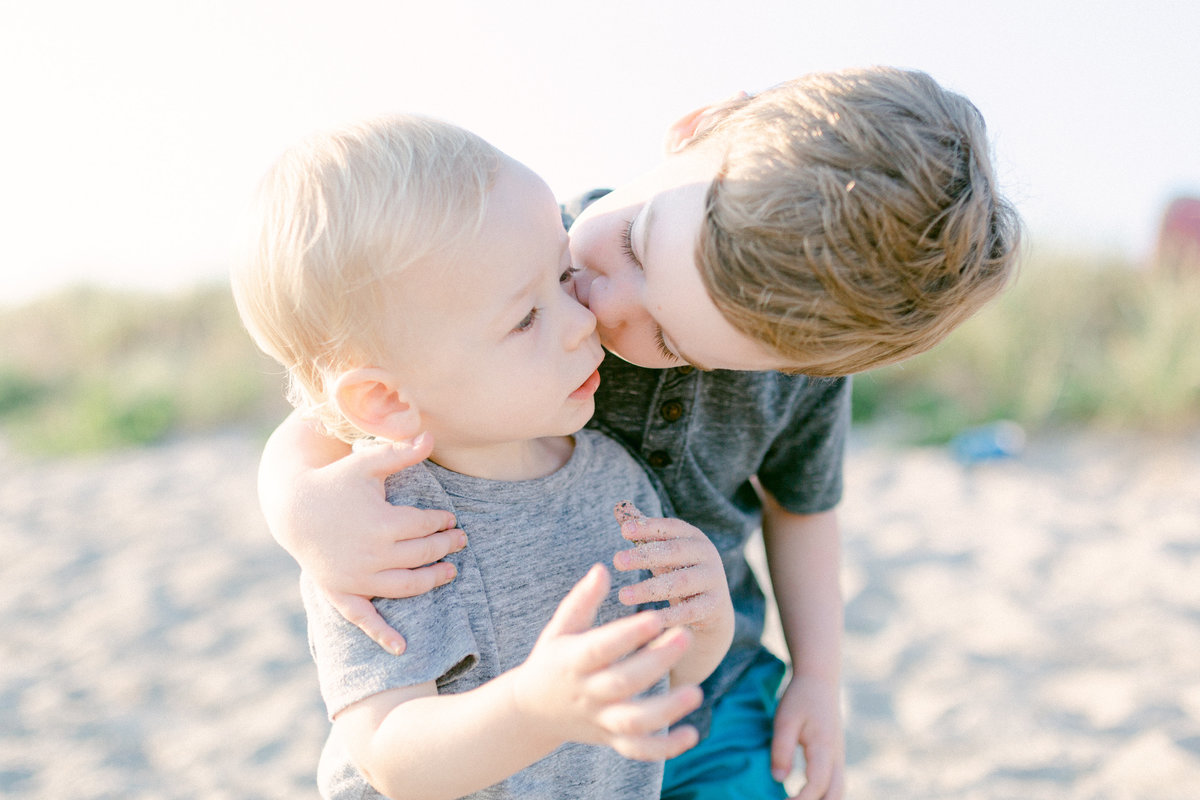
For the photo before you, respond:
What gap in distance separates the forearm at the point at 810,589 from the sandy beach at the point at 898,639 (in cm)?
95

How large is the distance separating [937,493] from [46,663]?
151 inches

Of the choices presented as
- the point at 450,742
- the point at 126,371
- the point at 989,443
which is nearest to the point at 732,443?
the point at 450,742

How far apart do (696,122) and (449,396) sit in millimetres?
675

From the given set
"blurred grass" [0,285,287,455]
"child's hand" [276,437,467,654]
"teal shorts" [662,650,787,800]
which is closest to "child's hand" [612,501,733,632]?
"child's hand" [276,437,467,654]

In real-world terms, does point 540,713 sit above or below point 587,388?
below

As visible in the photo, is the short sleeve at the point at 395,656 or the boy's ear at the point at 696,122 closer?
the short sleeve at the point at 395,656

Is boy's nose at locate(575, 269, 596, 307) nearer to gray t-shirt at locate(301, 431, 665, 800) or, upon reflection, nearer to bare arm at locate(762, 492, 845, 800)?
gray t-shirt at locate(301, 431, 665, 800)

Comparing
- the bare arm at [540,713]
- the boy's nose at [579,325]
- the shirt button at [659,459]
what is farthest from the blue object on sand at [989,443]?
the bare arm at [540,713]

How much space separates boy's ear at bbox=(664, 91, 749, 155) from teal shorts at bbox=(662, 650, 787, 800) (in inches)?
45.3

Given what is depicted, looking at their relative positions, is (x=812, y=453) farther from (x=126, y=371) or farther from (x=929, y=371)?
(x=126, y=371)

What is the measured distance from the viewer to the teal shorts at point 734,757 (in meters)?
1.91

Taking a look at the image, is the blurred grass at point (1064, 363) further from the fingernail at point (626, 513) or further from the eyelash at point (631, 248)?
the fingernail at point (626, 513)

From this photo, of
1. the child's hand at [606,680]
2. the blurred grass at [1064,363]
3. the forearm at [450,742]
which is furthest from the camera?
the blurred grass at [1064,363]

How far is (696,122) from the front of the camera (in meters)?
1.68
